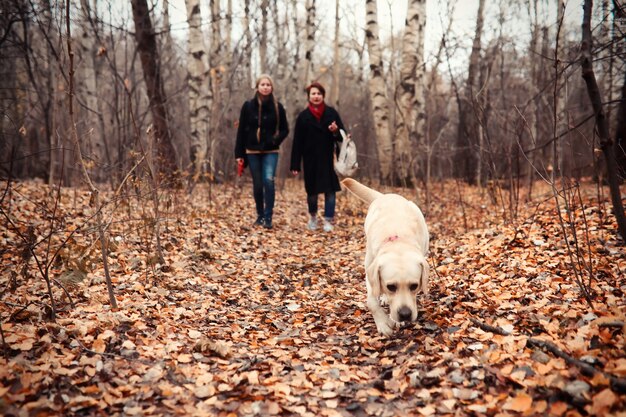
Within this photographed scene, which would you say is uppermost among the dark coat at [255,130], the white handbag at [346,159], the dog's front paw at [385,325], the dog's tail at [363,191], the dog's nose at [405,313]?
the dark coat at [255,130]

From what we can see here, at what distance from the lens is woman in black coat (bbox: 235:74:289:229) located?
684 centimetres

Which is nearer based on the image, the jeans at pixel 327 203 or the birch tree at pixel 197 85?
the jeans at pixel 327 203

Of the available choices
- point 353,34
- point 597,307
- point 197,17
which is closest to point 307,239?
point 597,307

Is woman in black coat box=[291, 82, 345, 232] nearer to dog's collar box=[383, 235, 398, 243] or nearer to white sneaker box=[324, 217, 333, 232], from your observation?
white sneaker box=[324, 217, 333, 232]

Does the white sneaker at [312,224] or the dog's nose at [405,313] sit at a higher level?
the white sneaker at [312,224]

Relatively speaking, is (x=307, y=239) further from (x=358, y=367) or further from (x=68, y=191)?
(x=68, y=191)

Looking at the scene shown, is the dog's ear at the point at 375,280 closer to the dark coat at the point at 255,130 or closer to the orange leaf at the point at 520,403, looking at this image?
the orange leaf at the point at 520,403

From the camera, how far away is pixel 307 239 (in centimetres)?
686

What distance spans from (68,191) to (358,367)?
7004 mm

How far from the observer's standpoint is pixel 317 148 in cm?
717

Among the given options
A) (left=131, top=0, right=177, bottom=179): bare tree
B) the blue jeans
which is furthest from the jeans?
(left=131, top=0, right=177, bottom=179): bare tree

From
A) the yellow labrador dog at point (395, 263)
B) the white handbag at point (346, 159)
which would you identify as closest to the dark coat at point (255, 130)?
the white handbag at point (346, 159)

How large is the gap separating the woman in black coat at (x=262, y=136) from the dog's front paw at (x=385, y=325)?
151 inches

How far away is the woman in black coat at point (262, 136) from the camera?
22.5 feet
